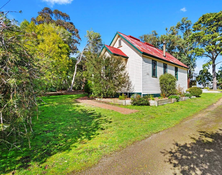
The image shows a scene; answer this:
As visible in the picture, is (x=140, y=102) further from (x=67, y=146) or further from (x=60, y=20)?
(x=60, y=20)

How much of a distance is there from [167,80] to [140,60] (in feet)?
13.8

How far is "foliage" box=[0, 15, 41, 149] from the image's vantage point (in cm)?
217

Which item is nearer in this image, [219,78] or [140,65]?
[140,65]

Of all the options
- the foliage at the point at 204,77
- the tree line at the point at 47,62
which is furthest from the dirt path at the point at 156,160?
the foliage at the point at 204,77

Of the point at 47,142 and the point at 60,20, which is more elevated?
the point at 60,20

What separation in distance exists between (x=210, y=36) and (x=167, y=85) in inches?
951

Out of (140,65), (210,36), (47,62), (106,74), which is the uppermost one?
(210,36)

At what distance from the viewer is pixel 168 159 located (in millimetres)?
2787

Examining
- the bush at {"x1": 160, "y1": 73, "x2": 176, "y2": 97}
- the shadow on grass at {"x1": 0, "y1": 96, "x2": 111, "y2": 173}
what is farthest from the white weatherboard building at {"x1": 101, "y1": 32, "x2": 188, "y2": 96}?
the shadow on grass at {"x1": 0, "y1": 96, "x2": 111, "y2": 173}

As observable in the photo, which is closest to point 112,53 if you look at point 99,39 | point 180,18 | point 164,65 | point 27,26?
point 164,65

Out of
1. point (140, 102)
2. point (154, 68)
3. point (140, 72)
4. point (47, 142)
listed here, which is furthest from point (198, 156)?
point (154, 68)

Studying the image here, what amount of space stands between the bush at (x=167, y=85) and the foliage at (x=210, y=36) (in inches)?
856

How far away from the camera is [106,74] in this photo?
→ 448 inches

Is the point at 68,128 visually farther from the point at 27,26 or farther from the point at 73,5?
the point at 27,26
